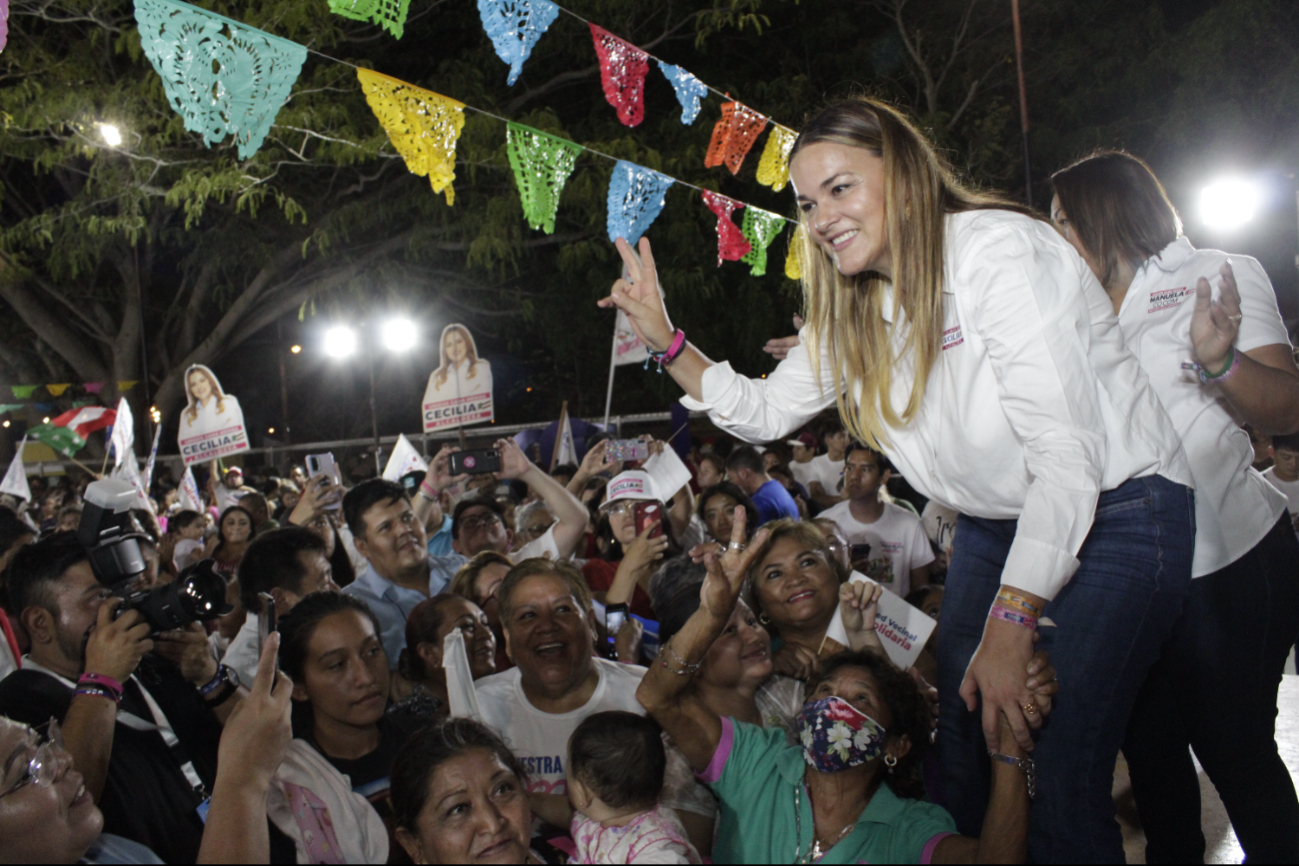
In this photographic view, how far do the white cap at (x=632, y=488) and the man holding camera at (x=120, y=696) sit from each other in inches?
86.0

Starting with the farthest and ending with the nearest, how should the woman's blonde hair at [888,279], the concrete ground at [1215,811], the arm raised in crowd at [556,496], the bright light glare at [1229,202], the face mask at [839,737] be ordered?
the bright light glare at [1229,202]
the arm raised in crowd at [556,496]
the concrete ground at [1215,811]
the face mask at [839,737]
the woman's blonde hair at [888,279]

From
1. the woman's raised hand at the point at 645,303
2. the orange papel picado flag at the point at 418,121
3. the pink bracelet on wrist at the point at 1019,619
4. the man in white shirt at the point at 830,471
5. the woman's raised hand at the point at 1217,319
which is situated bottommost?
the man in white shirt at the point at 830,471

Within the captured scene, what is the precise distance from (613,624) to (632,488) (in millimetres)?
1139

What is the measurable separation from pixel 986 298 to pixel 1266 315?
104 centimetres

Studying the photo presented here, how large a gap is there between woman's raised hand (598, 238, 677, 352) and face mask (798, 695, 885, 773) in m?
0.97

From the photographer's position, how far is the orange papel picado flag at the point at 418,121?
16.1ft

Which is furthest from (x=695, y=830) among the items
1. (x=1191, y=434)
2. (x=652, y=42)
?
(x=652, y=42)

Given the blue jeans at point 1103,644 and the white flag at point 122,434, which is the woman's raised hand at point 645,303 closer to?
the blue jeans at point 1103,644

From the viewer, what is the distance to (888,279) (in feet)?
6.65

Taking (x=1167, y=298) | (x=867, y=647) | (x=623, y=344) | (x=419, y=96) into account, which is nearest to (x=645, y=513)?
(x=867, y=647)

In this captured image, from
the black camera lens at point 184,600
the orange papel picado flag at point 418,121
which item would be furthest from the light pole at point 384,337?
the black camera lens at point 184,600

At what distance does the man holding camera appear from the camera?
236 centimetres

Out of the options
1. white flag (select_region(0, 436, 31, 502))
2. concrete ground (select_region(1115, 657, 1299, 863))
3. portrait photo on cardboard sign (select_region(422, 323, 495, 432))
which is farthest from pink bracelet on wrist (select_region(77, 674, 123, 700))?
white flag (select_region(0, 436, 31, 502))

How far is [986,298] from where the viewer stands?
174 centimetres
